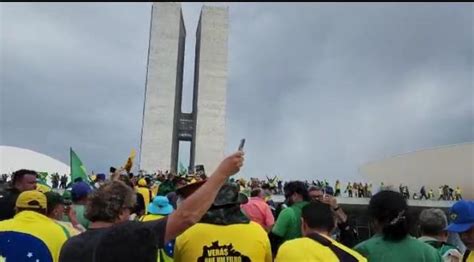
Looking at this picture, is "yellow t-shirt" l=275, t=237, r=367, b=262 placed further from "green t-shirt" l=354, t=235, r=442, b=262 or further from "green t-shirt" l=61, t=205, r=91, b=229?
"green t-shirt" l=61, t=205, r=91, b=229

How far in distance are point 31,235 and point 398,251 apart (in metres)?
1.94

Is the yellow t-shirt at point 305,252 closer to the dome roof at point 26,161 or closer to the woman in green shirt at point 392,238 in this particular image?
the woman in green shirt at point 392,238

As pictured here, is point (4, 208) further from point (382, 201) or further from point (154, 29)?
point (154, 29)

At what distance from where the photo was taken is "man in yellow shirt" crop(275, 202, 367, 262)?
2.21 m

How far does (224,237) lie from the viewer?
2.52 m

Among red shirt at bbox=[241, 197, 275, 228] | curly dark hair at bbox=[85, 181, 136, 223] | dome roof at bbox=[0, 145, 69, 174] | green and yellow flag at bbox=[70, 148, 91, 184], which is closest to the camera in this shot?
curly dark hair at bbox=[85, 181, 136, 223]

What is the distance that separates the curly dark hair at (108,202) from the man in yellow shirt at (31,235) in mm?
931

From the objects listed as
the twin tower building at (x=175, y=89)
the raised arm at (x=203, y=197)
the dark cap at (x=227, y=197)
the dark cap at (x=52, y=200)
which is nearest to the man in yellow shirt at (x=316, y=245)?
the dark cap at (x=227, y=197)

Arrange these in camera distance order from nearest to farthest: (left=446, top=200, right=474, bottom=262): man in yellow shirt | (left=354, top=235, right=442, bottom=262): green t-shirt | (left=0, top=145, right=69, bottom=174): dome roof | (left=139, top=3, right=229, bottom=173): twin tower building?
(left=354, top=235, right=442, bottom=262): green t-shirt, (left=446, top=200, right=474, bottom=262): man in yellow shirt, (left=0, top=145, right=69, bottom=174): dome roof, (left=139, top=3, right=229, bottom=173): twin tower building

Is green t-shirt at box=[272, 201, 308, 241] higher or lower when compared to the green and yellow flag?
lower

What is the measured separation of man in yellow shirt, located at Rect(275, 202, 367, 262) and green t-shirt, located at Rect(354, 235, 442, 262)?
199mm

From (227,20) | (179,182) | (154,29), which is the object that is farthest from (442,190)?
(179,182)

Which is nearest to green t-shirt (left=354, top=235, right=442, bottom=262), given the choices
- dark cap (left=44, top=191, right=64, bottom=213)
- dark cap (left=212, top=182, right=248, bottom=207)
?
dark cap (left=212, top=182, right=248, bottom=207)

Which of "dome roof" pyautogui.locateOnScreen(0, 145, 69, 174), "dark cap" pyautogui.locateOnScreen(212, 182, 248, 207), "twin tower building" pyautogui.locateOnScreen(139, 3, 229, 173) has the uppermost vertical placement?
"twin tower building" pyautogui.locateOnScreen(139, 3, 229, 173)
